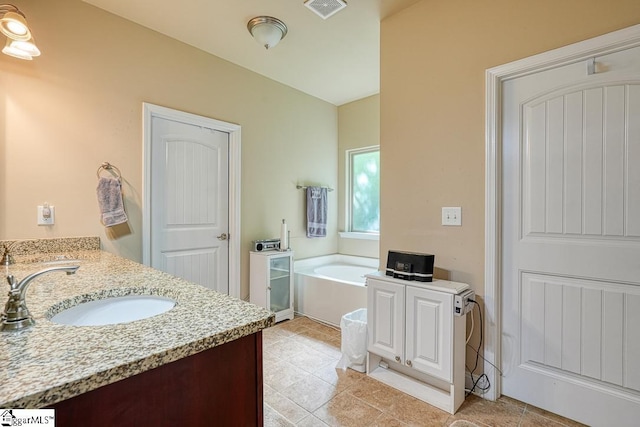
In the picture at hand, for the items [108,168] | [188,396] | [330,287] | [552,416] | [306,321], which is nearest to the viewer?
[188,396]

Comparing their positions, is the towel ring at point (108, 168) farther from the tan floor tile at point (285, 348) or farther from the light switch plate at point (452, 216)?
the light switch plate at point (452, 216)

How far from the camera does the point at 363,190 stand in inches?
159

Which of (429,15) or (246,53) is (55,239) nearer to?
(246,53)

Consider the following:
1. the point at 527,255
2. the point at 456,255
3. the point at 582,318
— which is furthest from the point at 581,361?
the point at 456,255

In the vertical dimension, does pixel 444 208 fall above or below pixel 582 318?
above

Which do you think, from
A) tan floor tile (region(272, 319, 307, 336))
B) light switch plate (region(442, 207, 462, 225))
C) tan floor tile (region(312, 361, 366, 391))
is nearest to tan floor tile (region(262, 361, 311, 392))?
tan floor tile (region(312, 361, 366, 391))

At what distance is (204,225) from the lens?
2.84 m

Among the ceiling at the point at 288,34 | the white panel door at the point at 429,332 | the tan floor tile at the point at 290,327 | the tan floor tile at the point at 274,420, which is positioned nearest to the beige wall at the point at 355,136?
the ceiling at the point at 288,34

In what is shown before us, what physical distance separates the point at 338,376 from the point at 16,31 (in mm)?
2720

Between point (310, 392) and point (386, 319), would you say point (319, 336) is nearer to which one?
point (310, 392)

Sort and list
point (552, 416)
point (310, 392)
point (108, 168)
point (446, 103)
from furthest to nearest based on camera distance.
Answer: point (108, 168)
point (446, 103)
point (310, 392)
point (552, 416)

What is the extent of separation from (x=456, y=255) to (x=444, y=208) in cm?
32

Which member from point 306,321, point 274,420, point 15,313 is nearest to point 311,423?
point 274,420

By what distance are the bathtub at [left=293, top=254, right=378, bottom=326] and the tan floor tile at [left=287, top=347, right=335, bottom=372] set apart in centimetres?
56
